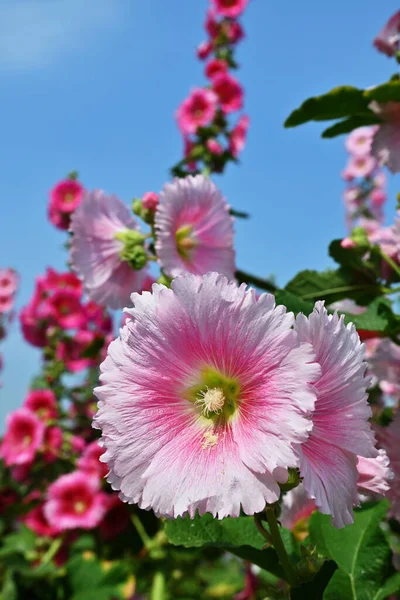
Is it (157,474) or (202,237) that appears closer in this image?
(157,474)

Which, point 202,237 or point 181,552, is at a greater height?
point 202,237

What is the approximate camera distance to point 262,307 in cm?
54

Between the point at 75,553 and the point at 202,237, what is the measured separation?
1.71 meters

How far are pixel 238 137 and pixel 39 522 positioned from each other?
227 cm

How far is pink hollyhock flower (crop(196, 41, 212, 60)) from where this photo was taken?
4.01 meters

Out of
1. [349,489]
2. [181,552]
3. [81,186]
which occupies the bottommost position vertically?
[181,552]

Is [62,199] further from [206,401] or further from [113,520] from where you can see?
[206,401]

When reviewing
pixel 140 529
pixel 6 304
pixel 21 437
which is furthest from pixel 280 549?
pixel 6 304

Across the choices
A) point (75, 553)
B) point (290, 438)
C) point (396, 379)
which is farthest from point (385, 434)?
point (75, 553)

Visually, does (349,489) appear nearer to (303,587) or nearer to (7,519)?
(303,587)

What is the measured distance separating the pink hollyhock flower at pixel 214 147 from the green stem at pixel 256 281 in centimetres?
206

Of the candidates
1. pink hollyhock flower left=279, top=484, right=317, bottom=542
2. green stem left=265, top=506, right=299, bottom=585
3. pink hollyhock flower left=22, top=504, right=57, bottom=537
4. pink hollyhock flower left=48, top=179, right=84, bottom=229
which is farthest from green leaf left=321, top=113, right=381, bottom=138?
pink hollyhock flower left=22, top=504, right=57, bottom=537

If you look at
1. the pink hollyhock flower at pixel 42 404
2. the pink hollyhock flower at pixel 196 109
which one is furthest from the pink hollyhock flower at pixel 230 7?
the pink hollyhock flower at pixel 42 404

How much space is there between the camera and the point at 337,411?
0.56 metres
